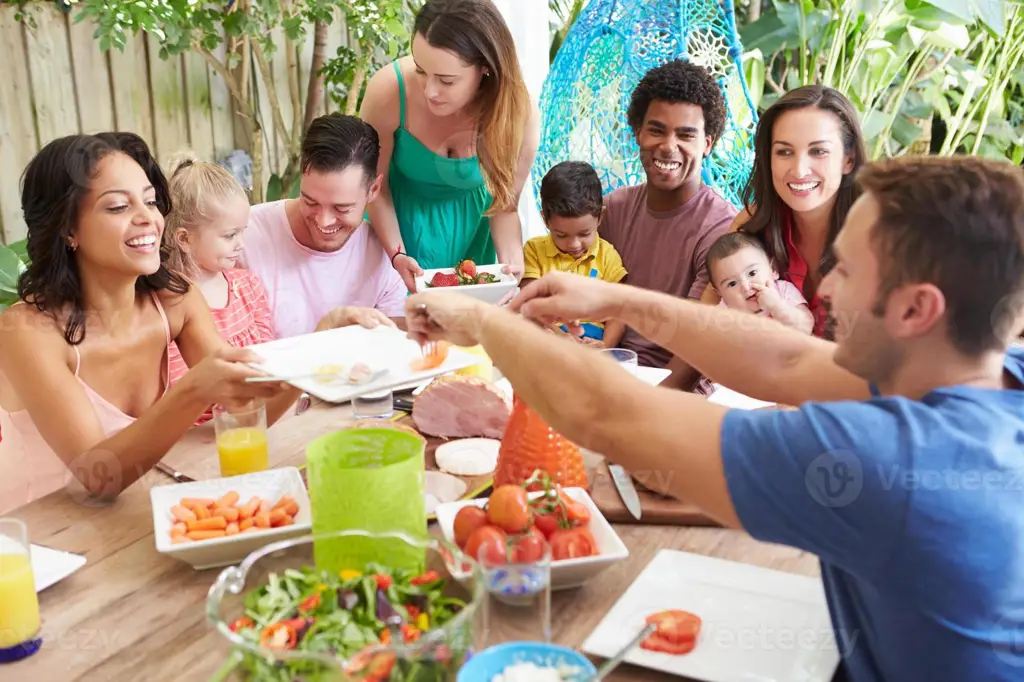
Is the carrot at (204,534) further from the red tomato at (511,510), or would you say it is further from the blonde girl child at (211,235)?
the blonde girl child at (211,235)

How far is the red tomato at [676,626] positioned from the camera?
1.08m

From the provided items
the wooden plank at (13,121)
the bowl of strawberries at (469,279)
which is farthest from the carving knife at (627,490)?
the wooden plank at (13,121)

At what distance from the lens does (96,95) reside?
4348 mm

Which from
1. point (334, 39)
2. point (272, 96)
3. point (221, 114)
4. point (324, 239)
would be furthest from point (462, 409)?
point (334, 39)

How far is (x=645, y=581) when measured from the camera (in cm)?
124

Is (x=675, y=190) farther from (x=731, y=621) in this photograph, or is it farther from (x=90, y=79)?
(x=90, y=79)

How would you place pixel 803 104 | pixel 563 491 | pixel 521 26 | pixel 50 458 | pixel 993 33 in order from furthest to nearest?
pixel 993 33
pixel 521 26
pixel 803 104
pixel 50 458
pixel 563 491

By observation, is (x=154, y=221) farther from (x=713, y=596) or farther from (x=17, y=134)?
(x=17, y=134)

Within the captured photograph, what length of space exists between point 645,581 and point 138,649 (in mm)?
670

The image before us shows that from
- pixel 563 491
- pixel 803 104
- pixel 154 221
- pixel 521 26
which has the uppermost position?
pixel 521 26

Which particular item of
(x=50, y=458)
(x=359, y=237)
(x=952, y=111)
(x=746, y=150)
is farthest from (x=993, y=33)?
(x=50, y=458)

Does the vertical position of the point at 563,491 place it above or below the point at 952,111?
below

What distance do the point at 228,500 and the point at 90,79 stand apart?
363 centimetres

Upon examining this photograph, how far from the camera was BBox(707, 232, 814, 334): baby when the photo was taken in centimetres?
249
